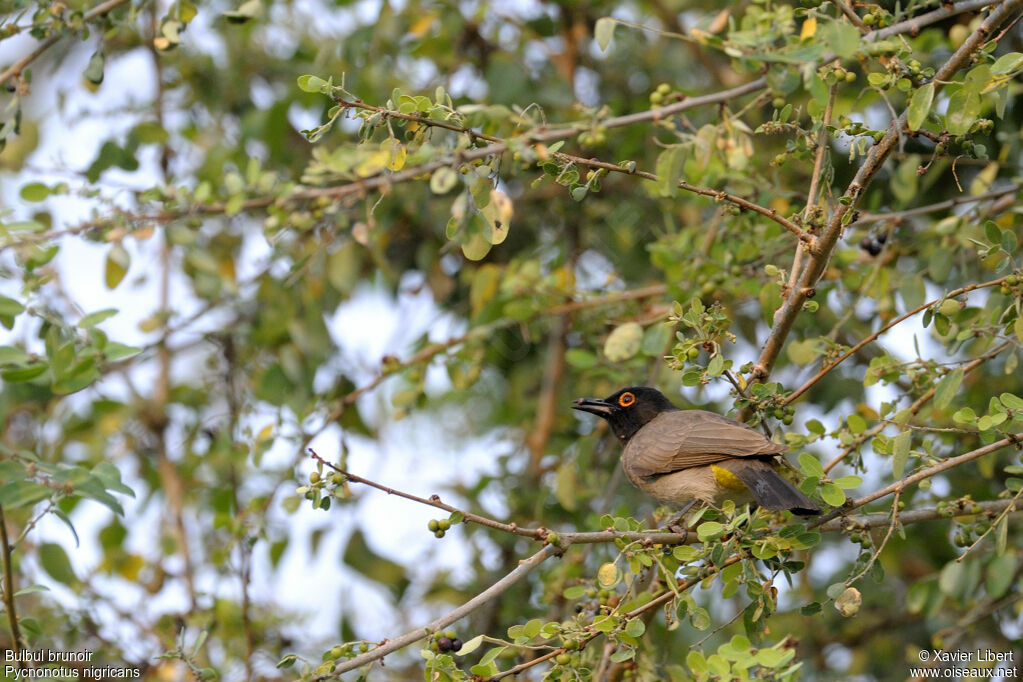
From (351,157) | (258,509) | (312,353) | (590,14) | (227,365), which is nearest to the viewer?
(351,157)

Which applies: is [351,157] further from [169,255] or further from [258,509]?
[169,255]

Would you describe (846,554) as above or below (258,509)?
below

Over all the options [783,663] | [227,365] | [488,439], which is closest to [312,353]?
[227,365]

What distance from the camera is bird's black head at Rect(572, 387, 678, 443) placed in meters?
4.72

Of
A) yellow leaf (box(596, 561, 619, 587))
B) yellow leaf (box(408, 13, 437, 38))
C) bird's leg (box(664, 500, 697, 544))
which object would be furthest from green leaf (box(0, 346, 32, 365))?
yellow leaf (box(408, 13, 437, 38))

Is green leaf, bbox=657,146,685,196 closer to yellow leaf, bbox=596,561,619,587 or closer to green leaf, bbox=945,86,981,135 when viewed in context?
green leaf, bbox=945,86,981,135

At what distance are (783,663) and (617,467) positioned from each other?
2670mm

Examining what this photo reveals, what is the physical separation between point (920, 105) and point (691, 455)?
5.63ft

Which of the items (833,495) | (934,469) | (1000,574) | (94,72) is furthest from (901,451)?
(94,72)

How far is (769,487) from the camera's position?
334 cm

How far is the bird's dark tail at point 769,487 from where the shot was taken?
3.13 m

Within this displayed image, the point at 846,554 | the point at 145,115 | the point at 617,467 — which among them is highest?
the point at 145,115

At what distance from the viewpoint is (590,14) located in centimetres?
649

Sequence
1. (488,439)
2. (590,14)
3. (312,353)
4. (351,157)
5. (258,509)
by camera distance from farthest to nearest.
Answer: (488,439), (590,14), (312,353), (258,509), (351,157)
